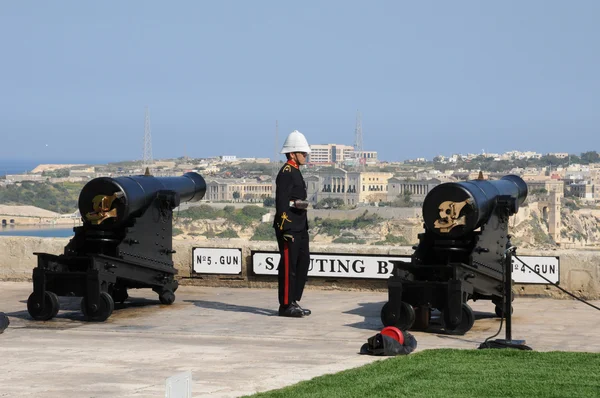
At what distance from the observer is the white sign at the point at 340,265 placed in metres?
14.6

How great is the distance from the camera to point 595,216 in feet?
532

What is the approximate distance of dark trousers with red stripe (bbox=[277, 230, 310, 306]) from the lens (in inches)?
489

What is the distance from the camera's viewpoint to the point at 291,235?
12516mm

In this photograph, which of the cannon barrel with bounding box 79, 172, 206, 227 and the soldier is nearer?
the soldier

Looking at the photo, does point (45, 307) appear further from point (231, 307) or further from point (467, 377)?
point (467, 377)

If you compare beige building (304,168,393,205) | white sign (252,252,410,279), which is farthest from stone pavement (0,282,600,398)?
beige building (304,168,393,205)

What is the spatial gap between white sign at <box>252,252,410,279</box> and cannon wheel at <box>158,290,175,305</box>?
1.84 metres

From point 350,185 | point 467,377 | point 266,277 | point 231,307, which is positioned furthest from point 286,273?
point 350,185

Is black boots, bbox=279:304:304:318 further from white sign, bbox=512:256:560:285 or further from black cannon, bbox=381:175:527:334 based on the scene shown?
white sign, bbox=512:256:560:285

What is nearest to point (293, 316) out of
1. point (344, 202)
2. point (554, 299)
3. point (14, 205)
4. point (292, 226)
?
point (292, 226)

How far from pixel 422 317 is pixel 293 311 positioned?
59.7 inches

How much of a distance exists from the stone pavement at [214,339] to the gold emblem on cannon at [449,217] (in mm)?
967

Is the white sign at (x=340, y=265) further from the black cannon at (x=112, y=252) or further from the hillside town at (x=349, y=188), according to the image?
the hillside town at (x=349, y=188)

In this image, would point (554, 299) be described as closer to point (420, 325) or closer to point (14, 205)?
point (420, 325)
